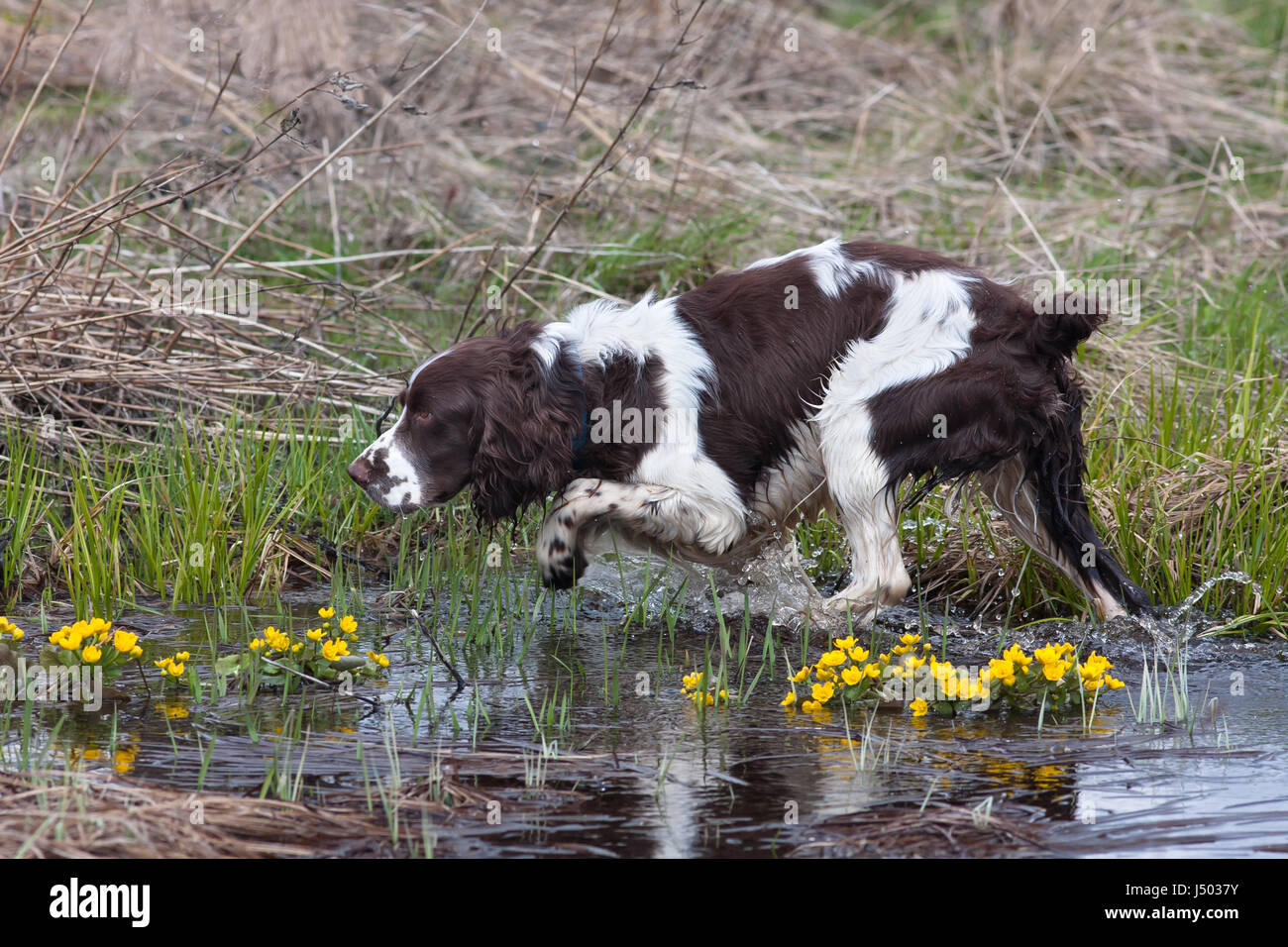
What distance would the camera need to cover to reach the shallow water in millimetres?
2812

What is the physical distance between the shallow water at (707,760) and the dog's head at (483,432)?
0.46m

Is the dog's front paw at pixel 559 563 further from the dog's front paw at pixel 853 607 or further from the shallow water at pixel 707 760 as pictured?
the dog's front paw at pixel 853 607

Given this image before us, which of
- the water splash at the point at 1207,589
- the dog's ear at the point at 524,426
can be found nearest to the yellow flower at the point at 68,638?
the dog's ear at the point at 524,426

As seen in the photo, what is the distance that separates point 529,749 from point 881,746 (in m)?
0.79

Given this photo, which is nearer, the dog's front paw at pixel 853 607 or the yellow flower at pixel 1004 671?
the yellow flower at pixel 1004 671

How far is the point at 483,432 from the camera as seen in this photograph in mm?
4172

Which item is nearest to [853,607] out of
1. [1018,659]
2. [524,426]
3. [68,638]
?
[1018,659]

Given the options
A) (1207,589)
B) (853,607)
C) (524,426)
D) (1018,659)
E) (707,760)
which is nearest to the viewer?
(707,760)

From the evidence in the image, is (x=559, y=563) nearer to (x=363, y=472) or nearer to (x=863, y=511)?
(x=363, y=472)

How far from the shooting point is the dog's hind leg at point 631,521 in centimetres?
419

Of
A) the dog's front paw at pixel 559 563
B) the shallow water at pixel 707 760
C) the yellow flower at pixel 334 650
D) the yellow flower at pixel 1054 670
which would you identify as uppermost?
the dog's front paw at pixel 559 563

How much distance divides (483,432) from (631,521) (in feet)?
1.61

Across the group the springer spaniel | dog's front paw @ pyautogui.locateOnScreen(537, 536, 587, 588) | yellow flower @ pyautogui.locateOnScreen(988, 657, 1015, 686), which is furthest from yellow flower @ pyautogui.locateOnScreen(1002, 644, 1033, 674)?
dog's front paw @ pyautogui.locateOnScreen(537, 536, 587, 588)
